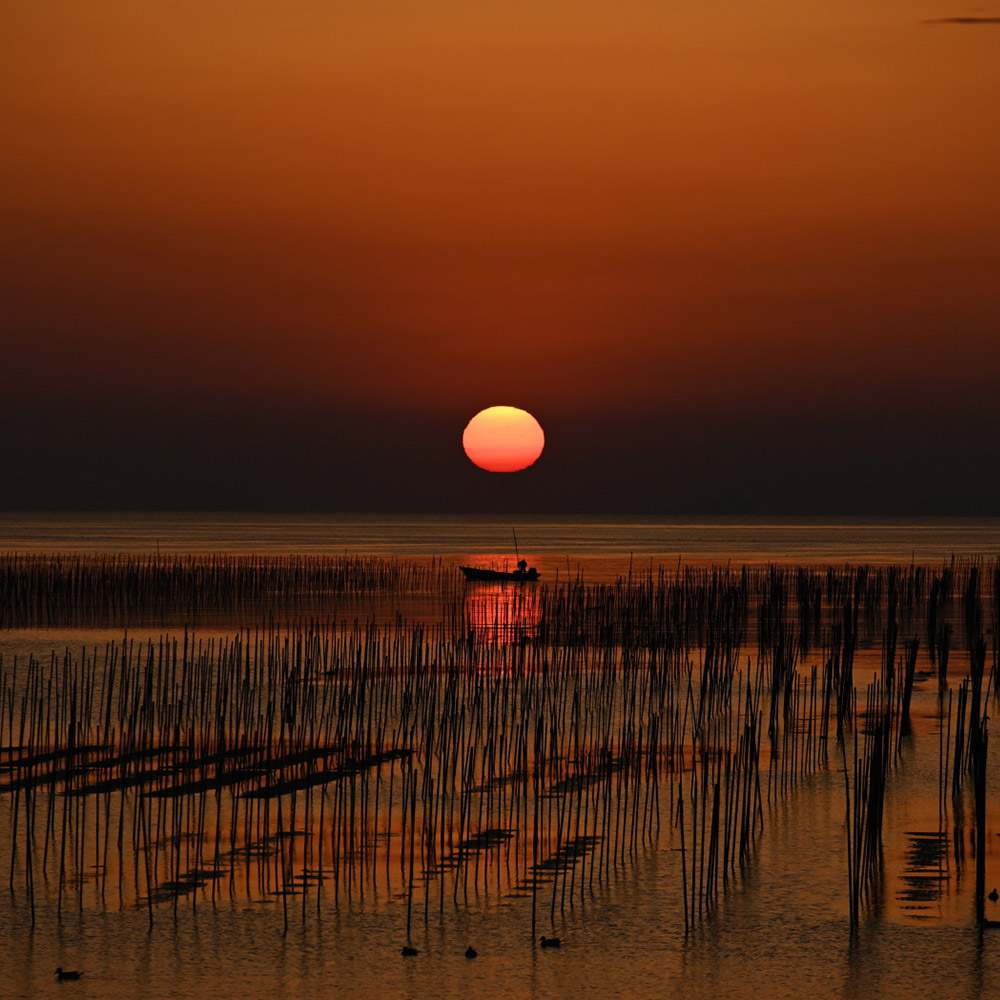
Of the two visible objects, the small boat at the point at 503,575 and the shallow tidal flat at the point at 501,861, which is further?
the small boat at the point at 503,575

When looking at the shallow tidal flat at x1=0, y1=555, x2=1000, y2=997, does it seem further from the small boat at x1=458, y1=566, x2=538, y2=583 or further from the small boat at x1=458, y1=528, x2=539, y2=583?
the small boat at x1=458, y1=566, x2=538, y2=583

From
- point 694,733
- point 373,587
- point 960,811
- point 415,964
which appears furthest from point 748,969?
point 373,587

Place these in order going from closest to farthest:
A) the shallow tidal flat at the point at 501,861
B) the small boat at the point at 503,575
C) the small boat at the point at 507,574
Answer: the shallow tidal flat at the point at 501,861 → the small boat at the point at 507,574 → the small boat at the point at 503,575

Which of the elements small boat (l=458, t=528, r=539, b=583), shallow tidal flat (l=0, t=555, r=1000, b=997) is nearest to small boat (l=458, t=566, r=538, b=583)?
small boat (l=458, t=528, r=539, b=583)

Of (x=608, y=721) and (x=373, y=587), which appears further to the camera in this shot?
(x=373, y=587)

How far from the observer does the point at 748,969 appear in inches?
329

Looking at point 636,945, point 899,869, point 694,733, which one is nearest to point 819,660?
point 694,733

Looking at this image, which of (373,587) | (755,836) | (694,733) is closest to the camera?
(755,836)

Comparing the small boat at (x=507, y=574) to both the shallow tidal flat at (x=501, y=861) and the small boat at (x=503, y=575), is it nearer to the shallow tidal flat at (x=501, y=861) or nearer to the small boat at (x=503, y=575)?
the small boat at (x=503, y=575)

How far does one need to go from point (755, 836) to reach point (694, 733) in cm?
404

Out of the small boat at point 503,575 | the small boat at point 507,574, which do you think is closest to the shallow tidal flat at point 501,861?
the small boat at point 507,574

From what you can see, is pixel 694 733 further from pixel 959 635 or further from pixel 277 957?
pixel 959 635

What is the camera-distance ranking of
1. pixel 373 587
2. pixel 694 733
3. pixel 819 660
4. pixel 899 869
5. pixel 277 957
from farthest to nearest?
pixel 373 587 → pixel 819 660 → pixel 694 733 → pixel 899 869 → pixel 277 957

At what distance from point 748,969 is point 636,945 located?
2.45 feet
